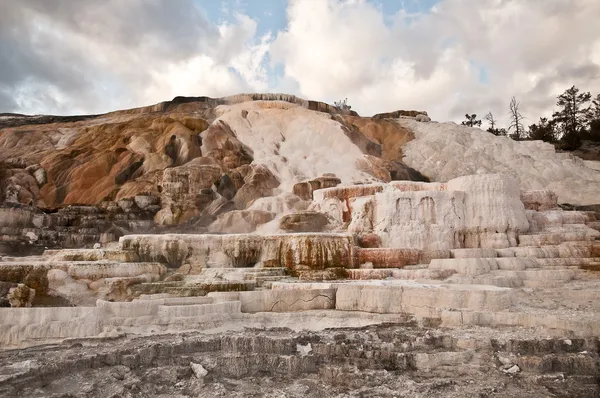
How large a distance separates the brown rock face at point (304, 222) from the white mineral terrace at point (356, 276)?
0.73m

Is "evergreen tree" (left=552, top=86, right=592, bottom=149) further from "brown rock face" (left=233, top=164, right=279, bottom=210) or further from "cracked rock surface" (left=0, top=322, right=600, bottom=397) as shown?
"cracked rock surface" (left=0, top=322, right=600, bottom=397)

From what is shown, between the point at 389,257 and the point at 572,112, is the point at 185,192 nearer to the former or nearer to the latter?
the point at 389,257

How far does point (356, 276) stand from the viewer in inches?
428

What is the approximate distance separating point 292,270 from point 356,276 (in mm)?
1591

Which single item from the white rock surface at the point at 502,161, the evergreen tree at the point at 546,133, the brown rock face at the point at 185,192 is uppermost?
the evergreen tree at the point at 546,133

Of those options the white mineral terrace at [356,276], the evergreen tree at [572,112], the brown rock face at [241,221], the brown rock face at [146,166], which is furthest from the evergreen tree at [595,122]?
the brown rock face at [241,221]

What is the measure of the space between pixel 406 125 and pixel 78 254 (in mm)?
22808

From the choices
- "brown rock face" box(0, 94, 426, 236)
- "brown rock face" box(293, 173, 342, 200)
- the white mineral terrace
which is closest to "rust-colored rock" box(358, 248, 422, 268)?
the white mineral terrace

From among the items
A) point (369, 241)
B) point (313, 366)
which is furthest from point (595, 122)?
point (313, 366)

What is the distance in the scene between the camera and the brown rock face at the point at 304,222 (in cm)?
1553

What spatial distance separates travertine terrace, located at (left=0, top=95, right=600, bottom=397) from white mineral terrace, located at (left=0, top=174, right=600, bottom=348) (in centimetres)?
4

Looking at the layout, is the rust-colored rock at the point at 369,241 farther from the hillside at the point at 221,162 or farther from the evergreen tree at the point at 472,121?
the evergreen tree at the point at 472,121

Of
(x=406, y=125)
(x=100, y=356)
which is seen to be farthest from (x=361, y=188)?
(x=406, y=125)

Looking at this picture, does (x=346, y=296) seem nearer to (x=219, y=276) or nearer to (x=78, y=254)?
(x=219, y=276)
